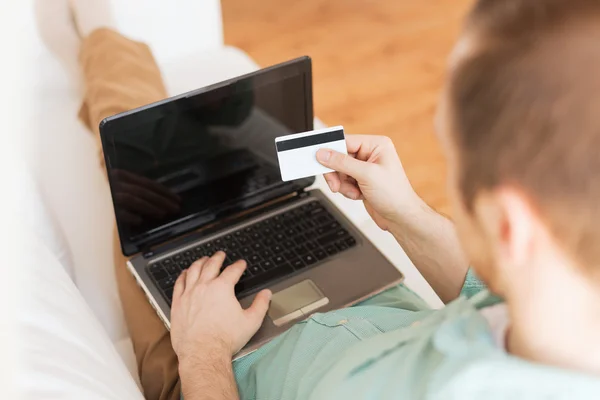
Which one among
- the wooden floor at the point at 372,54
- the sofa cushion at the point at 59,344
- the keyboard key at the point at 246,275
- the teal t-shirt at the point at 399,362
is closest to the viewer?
the teal t-shirt at the point at 399,362

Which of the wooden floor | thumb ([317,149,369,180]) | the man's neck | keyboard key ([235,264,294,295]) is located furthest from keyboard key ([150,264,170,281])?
the wooden floor

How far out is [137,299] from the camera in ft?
3.36

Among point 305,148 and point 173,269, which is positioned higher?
point 305,148

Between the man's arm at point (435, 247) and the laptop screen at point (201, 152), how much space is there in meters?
0.28

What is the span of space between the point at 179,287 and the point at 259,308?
0.12m

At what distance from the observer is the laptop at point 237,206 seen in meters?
1.00

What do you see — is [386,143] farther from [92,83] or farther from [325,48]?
[325,48]

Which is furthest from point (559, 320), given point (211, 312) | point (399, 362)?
point (211, 312)

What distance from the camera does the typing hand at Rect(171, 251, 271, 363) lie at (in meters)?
0.90

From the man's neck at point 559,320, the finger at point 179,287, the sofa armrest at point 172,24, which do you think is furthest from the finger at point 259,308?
the sofa armrest at point 172,24

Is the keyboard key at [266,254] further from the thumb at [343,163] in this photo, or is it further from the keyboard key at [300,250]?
the thumb at [343,163]

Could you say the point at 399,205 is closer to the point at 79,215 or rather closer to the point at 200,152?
the point at 200,152

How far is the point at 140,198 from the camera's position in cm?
102

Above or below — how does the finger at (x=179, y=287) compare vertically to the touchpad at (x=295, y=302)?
above
